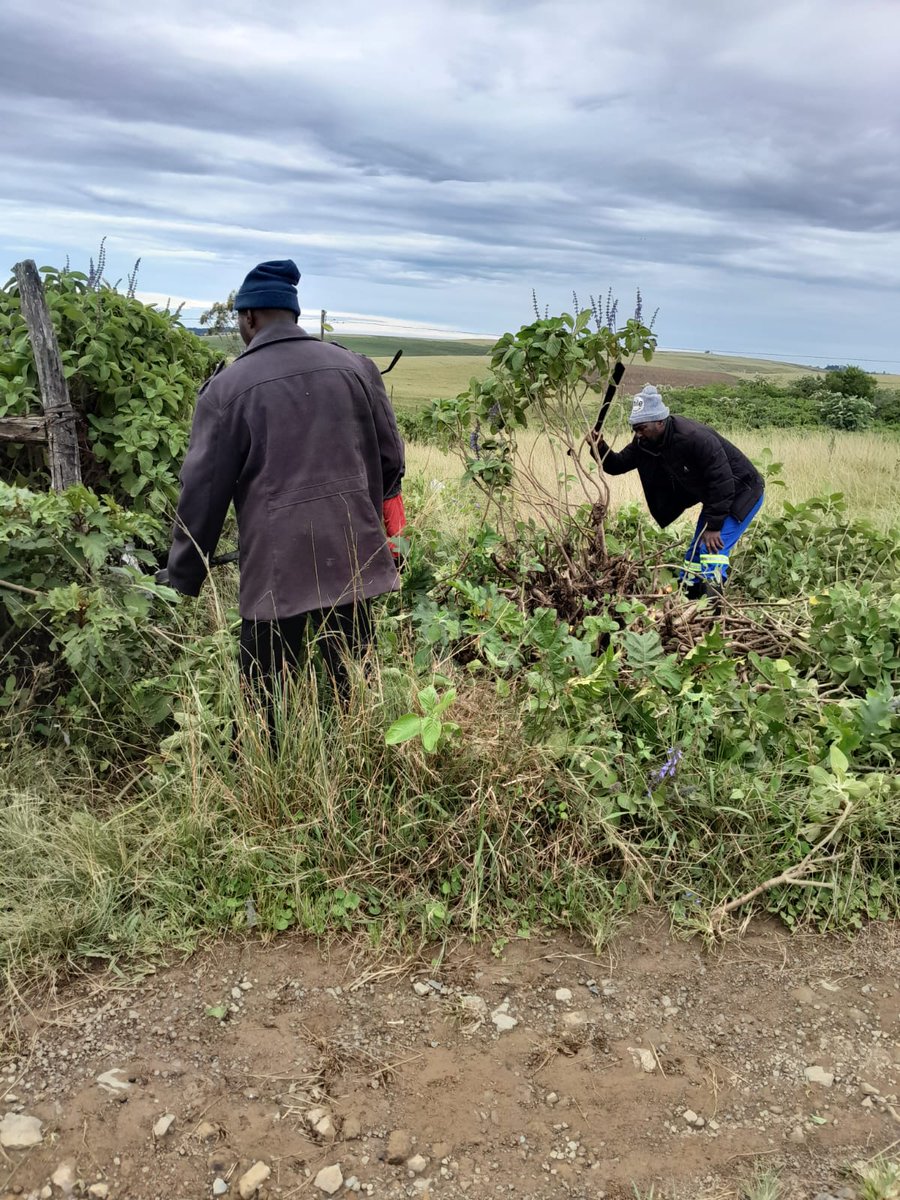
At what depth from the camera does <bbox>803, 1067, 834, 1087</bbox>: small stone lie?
223 centimetres

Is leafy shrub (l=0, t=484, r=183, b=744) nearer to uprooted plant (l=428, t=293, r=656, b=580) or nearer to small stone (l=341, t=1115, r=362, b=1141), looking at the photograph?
small stone (l=341, t=1115, r=362, b=1141)

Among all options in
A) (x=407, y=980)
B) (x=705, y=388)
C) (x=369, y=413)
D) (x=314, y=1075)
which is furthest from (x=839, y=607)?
(x=705, y=388)

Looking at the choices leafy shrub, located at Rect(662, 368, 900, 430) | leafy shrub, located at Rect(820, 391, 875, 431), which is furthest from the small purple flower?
leafy shrub, located at Rect(820, 391, 875, 431)

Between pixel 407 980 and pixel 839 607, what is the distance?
254cm

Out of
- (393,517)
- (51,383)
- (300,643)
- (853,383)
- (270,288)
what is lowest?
(300,643)

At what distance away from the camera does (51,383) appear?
3.68 meters

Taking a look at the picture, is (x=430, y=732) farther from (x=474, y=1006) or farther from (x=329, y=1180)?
(x=329, y=1180)

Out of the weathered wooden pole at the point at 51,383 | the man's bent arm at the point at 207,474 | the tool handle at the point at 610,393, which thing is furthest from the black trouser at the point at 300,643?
the tool handle at the point at 610,393

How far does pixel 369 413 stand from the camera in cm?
313

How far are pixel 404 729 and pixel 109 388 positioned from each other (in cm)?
258

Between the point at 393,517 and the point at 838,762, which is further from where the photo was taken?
the point at 393,517

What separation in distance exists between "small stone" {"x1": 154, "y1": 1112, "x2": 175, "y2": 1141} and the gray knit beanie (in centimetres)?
427

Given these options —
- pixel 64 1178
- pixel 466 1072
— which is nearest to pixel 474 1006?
pixel 466 1072

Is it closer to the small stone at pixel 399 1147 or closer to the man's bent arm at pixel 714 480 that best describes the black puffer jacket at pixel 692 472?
the man's bent arm at pixel 714 480
